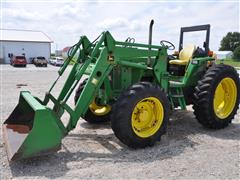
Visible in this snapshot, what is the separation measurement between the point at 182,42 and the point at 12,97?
5888 millimetres

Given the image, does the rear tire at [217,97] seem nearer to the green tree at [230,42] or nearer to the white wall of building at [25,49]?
the white wall of building at [25,49]

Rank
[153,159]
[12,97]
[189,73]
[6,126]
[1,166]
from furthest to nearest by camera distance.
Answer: [12,97], [189,73], [6,126], [153,159], [1,166]

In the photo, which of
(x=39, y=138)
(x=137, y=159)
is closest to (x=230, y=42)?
(x=137, y=159)

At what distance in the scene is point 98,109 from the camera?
6473 millimetres

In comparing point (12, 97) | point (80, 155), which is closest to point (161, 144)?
point (80, 155)

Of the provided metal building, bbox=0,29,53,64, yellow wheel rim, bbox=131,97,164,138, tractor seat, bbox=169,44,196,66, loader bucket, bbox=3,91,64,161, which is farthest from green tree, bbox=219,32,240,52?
loader bucket, bbox=3,91,64,161

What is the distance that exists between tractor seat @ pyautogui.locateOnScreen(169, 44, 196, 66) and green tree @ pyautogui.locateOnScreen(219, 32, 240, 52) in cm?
7782

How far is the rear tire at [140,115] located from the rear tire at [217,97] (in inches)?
40.9

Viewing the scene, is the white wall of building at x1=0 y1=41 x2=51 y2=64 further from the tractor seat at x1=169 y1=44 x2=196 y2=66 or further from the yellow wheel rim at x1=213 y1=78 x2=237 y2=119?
the yellow wheel rim at x1=213 y1=78 x2=237 y2=119

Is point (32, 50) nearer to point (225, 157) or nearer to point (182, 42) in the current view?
point (182, 42)

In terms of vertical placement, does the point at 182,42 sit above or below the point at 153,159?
above

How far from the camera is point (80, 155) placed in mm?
4578

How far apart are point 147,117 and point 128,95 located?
0.62m

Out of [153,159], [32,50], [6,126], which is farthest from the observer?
[32,50]
